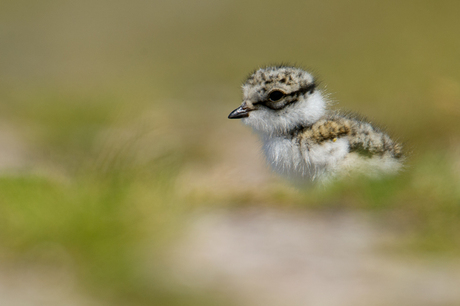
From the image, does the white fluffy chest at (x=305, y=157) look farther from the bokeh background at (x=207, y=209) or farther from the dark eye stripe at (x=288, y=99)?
the dark eye stripe at (x=288, y=99)

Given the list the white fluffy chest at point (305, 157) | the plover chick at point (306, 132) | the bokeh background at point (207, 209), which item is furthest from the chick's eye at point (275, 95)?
the bokeh background at point (207, 209)

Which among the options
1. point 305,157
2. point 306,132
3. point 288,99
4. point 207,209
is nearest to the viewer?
point 207,209

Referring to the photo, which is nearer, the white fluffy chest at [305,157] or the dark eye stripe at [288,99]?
the white fluffy chest at [305,157]

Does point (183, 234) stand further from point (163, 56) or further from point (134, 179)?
point (163, 56)

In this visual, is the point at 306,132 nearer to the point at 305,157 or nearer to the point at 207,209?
the point at 305,157

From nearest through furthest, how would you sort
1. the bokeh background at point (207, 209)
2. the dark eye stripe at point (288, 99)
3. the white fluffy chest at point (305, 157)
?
the bokeh background at point (207, 209) < the white fluffy chest at point (305, 157) < the dark eye stripe at point (288, 99)

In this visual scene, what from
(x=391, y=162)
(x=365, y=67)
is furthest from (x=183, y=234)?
(x=365, y=67)

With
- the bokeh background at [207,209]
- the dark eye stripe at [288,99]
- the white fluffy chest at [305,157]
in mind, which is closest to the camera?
the bokeh background at [207,209]

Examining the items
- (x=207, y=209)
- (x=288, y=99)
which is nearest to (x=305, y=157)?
(x=288, y=99)

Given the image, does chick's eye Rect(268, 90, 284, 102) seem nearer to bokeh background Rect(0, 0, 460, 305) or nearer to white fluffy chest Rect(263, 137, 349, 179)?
white fluffy chest Rect(263, 137, 349, 179)
